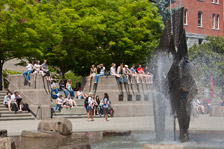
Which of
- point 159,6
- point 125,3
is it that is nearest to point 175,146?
point 125,3

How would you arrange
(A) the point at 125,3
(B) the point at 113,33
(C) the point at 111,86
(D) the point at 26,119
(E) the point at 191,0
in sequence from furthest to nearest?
(E) the point at 191,0
(A) the point at 125,3
(B) the point at 113,33
(C) the point at 111,86
(D) the point at 26,119

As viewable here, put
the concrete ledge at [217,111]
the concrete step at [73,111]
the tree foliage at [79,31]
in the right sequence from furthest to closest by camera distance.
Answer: the tree foliage at [79,31], the concrete ledge at [217,111], the concrete step at [73,111]

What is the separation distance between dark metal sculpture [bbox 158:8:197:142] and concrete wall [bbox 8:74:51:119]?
1407cm

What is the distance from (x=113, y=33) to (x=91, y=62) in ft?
11.3

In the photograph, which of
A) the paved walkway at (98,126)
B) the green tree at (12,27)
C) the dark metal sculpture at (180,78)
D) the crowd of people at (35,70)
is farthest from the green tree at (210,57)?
the dark metal sculpture at (180,78)

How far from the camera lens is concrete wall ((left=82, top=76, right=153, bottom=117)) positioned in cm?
2991

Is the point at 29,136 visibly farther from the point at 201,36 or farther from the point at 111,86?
the point at 201,36

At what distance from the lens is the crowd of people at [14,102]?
2530cm

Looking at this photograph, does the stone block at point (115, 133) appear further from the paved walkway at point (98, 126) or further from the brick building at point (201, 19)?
the brick building at point (201, 19)

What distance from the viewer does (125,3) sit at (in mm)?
40344

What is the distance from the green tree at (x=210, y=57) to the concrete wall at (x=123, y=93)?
1531 centimetres

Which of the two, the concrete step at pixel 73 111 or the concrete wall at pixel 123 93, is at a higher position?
the concrete wall at pixel 123 93

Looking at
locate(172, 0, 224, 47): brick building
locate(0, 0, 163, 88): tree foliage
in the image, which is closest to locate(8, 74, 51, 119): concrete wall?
locate(0, 0, 163, 88): tree foliage

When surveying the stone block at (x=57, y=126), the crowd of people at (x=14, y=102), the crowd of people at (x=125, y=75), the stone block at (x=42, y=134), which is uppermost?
the crowd of people at (x=125, y=75)
